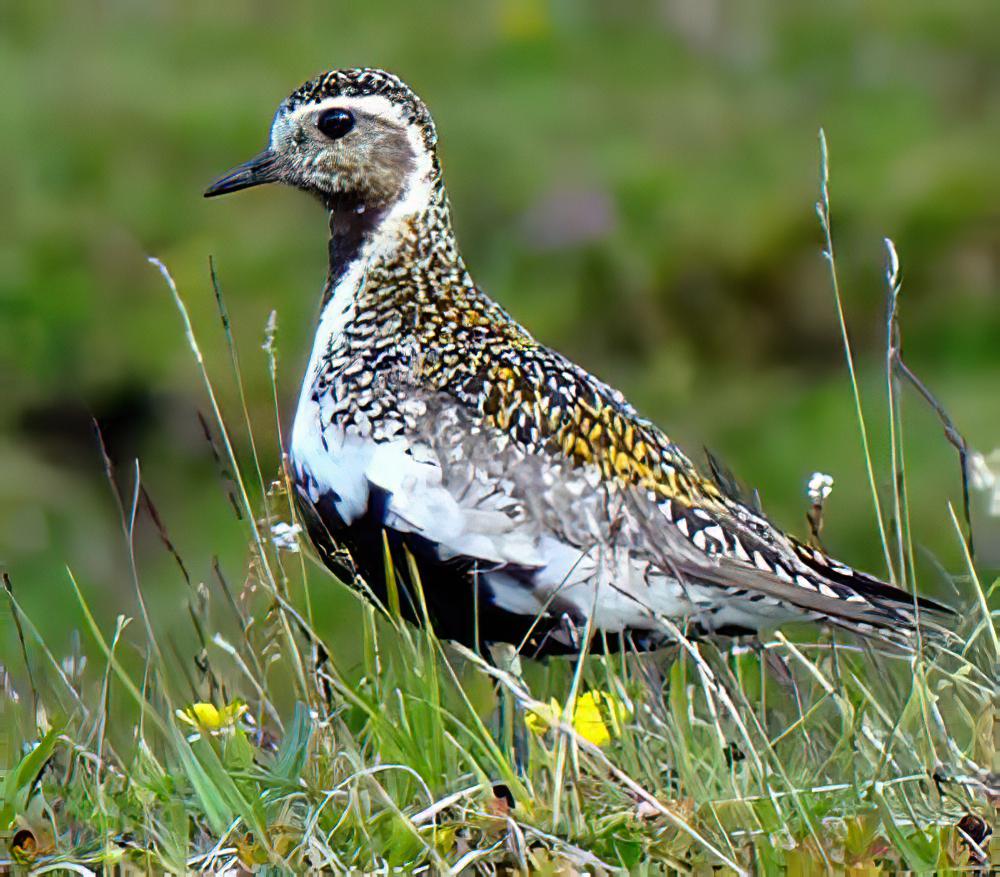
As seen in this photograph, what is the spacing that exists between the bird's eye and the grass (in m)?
0.94

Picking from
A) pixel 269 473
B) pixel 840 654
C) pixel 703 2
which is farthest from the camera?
pixel 703 2

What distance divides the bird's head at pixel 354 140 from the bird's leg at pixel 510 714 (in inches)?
43.7

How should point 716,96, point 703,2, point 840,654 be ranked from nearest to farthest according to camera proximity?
point 840,654
point 716,96
point 703,2

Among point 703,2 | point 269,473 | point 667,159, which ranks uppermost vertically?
point 703,2

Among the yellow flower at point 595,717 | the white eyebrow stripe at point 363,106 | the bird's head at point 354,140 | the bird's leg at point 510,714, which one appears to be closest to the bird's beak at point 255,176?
the bird's head at point 354,140

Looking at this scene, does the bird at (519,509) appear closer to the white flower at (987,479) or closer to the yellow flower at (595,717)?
the yellow flower at (595,717)

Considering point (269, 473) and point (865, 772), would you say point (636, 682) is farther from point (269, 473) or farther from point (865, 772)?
point (269, 473)

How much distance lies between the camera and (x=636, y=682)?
11.6 ft

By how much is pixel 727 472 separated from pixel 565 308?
681 centimetres

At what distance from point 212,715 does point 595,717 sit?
30.8 inches

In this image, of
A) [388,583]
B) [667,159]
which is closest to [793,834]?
[388,583]

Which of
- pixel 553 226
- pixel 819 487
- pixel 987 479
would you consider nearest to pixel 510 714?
pixel 819 487

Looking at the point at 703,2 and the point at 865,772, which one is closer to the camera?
the point at 865,772

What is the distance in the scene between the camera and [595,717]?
11.6ft
